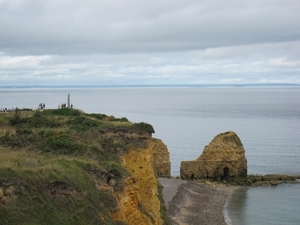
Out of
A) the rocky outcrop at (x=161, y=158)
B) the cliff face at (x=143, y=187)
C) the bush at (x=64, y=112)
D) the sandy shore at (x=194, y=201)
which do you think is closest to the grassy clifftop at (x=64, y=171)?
the cliff face at (x=143, y=187)

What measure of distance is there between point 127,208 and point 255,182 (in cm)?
4357

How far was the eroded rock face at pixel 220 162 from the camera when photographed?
63.5 meters

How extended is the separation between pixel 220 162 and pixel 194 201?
1236 centimetres

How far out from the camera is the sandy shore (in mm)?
44947

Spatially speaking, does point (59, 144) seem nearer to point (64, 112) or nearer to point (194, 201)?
point (64, 112)

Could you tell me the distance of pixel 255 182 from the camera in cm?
6175

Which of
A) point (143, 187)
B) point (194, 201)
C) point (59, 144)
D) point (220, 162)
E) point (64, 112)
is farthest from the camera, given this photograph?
point (220, 162)

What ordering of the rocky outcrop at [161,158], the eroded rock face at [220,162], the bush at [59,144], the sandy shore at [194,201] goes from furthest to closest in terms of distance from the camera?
the eroded rock face at [220,162] < the rocky outcrop at [161,158] < the sandy shore at [194,201] < the bush at [59,144]

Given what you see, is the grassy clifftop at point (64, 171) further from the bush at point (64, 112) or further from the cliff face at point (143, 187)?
the bush at point (64, 112)

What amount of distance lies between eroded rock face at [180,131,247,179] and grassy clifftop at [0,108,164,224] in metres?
35.2

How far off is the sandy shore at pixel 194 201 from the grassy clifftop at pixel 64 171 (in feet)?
58.7

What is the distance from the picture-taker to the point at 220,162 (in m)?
63.6

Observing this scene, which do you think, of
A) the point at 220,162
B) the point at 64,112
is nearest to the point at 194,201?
the point at 220,162

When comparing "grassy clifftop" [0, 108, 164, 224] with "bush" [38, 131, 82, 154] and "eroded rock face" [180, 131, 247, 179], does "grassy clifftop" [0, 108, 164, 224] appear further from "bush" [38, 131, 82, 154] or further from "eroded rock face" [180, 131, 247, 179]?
"eroded rock face" [180, 131, 247, 179]
